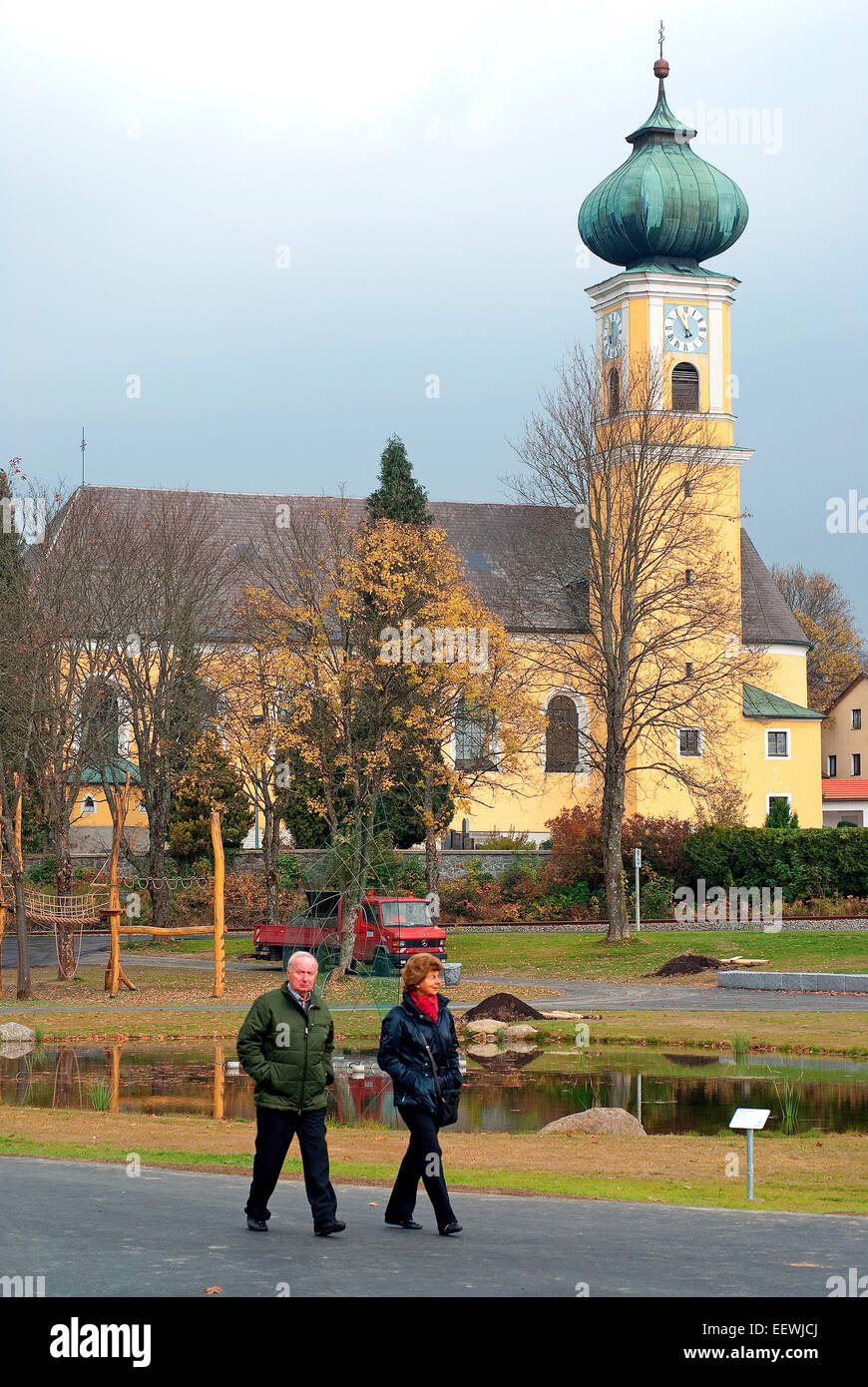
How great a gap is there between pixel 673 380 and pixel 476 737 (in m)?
19.8

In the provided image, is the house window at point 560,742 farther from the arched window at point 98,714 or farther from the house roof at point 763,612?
the arched window at point 98,714

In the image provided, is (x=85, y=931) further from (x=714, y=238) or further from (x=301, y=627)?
(x=714, y=238)

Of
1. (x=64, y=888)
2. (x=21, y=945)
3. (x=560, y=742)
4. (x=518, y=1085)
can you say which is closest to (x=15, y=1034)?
(x=21, y=945)

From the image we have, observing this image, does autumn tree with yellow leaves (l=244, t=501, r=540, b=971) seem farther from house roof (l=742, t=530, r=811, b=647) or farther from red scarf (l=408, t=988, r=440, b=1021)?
red scarf (l=408, t=988, r=440, b=1021)

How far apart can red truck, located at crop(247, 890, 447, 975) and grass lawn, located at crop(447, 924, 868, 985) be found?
1583mm

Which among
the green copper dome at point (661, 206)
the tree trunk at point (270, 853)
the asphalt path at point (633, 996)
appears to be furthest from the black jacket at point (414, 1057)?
the green copper dome at point (661, 206)

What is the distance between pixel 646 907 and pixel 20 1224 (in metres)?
41.3

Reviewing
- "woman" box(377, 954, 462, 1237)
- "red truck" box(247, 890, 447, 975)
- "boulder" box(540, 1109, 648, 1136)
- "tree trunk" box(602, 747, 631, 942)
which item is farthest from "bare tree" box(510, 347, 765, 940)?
"woman" box(377, 954, 462, 1237)

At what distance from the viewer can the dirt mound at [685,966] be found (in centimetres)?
3644

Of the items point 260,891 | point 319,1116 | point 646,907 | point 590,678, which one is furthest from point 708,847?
point 319,1116

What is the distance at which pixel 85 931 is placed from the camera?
49719 mm

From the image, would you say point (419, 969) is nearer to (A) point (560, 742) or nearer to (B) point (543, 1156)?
(B) point (543, 1156)

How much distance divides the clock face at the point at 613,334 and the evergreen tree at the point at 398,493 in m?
12.4

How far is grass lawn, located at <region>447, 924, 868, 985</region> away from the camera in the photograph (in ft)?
122
